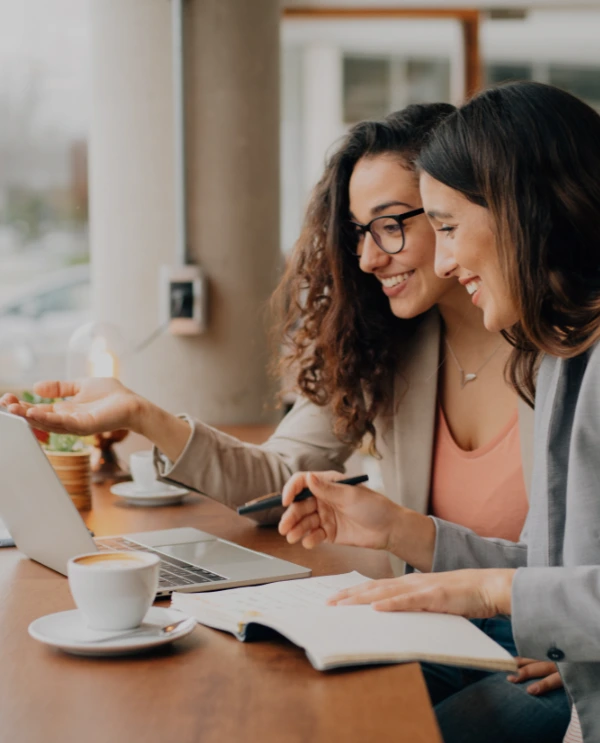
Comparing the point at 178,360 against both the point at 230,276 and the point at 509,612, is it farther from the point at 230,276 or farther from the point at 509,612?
the point at 509,612

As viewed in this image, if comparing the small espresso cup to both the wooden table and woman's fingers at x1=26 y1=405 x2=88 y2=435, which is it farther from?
woman's fingers at x1=26 y1=405 x2=88 y2=435

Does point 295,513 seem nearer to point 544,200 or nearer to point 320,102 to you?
point 544,200

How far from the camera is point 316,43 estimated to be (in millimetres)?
6766

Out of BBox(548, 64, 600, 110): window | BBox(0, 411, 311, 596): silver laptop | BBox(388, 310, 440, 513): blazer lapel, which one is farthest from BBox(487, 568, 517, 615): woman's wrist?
BBox(548, 64, 600, 110): window


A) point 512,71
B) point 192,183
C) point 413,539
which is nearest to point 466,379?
point 413,539

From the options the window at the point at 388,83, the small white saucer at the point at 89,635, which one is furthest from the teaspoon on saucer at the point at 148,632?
the window at the point at 388,83

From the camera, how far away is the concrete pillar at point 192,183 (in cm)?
266

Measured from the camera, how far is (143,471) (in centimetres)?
176

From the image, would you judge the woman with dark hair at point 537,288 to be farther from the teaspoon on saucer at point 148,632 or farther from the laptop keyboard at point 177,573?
the teaspoon on saucer at point 148,632

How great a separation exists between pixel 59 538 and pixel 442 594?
0.47 m

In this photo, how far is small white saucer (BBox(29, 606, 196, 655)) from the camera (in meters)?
0.90

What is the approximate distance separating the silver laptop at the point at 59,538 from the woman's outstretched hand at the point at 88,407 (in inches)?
8.8

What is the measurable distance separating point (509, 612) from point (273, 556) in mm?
386

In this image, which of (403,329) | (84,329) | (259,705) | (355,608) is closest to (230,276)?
(84,329)
